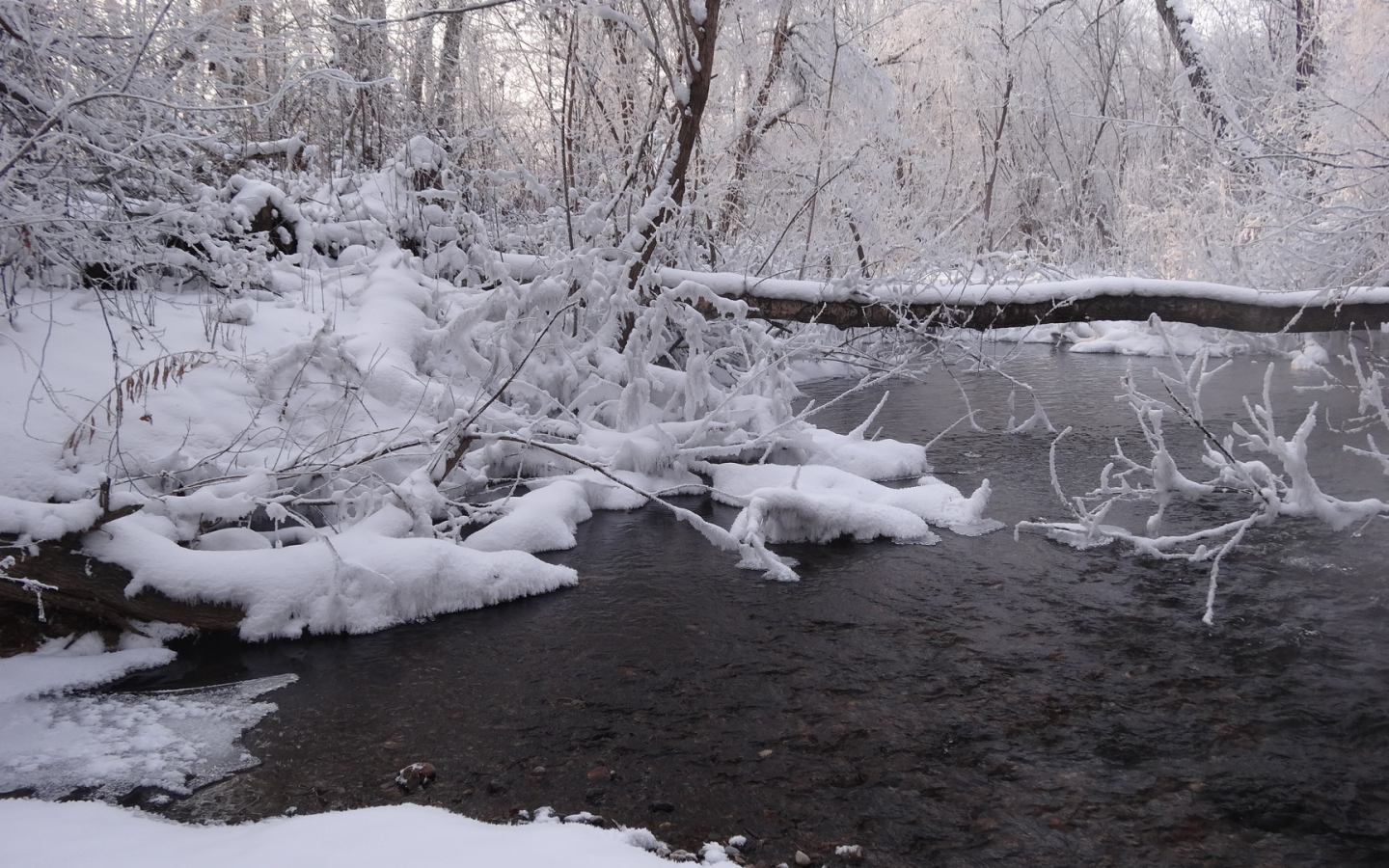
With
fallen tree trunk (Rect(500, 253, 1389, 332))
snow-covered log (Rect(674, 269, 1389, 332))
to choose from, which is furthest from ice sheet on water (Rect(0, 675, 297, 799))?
snow-covered log (Rect(674, 269, 1389, 332))

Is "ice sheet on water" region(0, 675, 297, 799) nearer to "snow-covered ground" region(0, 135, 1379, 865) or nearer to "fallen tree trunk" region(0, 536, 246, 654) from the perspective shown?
"snow-covered ground" region(0, 135, 1379, 865)

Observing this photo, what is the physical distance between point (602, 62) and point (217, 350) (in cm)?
476

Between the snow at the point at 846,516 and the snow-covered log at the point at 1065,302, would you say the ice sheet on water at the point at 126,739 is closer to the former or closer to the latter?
the snow at the point at 846,516

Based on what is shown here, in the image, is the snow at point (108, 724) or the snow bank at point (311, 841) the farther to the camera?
the snow at point (108, 724)

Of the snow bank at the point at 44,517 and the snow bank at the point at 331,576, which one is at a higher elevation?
the snow bank at the point at 44,517

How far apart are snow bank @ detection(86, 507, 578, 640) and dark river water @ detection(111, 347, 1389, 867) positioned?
11 cm

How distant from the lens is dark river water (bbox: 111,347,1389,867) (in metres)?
2.83

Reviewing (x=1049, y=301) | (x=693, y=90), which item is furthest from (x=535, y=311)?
(x=1049, y=301)

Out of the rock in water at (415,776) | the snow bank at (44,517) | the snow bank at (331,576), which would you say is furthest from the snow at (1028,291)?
the rock in water at (415,776)

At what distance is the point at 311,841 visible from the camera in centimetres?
250

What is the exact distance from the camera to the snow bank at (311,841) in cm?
238

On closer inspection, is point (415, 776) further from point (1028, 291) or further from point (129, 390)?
point (1028, 291)

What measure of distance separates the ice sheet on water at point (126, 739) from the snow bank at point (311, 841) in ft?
0.84

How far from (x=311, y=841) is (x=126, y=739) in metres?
1.22
